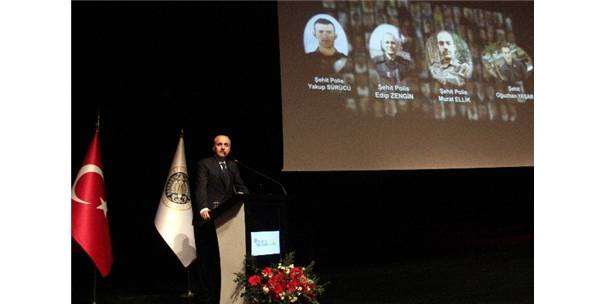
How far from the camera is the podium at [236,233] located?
4.12 meters

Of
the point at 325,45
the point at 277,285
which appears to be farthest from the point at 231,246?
the point at 325,45

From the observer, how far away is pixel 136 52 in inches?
243

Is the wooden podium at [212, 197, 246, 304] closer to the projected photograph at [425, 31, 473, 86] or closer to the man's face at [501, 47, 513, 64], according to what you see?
the projected photograph at [425, 31, 473, 86]

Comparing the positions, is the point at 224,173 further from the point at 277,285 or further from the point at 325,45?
the point at 325,45

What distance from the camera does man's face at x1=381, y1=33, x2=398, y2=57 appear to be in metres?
6.48

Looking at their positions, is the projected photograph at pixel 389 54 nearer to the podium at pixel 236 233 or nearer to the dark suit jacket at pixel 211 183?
the dark suit jacket at pixel 211 183

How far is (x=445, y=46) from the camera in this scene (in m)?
6.77

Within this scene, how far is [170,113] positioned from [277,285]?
290 cm

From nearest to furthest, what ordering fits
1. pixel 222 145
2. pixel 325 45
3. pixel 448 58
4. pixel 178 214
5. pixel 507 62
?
1. pixel 222 145
2. pixel 178 214
3. pixel 325 45
4. pixel 448 58
5. pixel 507 62

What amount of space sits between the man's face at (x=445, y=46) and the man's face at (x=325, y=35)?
3.61 ft

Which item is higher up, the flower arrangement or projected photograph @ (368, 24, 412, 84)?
projected photograph @ (368, 24, 412, 84)

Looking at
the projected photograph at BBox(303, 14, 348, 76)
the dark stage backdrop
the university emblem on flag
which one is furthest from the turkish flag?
the projected photograph at BBox(303, 14, 348, 76)

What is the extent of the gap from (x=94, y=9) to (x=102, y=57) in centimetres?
39

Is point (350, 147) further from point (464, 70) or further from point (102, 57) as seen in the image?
point (102, 57)
